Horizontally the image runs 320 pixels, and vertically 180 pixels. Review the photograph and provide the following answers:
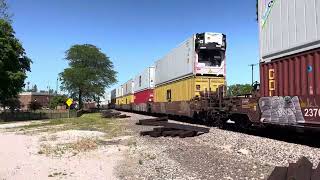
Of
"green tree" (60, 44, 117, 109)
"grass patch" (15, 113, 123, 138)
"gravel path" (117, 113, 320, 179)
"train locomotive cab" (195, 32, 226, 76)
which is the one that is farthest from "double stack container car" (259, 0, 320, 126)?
"green tree" (60, 44, 117, 109)

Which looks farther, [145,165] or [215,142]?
[215,142]

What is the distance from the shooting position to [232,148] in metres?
13.6

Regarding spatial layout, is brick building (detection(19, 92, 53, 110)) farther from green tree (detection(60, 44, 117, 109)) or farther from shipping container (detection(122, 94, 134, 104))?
shipping container (detection(122, 94, 134, 104))

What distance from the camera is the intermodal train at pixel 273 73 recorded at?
1281 centimetres

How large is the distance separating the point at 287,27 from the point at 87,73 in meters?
65.3

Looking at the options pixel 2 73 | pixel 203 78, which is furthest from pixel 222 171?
pixel 2 73

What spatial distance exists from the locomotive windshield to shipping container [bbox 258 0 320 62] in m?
8.17

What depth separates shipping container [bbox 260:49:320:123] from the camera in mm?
12547

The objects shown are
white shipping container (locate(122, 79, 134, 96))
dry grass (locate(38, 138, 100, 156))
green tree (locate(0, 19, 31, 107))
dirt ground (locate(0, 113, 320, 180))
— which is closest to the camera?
dirt ground (locate(0, 113, 320, 180))

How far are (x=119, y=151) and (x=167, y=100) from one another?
672 inches

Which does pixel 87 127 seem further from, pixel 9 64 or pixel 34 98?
pixel 34 98

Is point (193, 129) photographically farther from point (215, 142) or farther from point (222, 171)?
point (222, 171)

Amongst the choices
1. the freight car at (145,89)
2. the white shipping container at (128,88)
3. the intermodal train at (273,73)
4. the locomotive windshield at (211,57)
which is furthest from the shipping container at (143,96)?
the locomotive windshield at (211,57)

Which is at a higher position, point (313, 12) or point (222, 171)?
point (313, 12)
